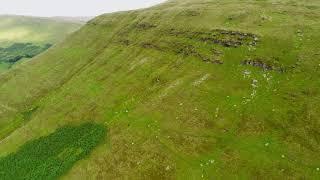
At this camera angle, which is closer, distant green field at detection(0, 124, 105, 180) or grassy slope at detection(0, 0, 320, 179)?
grassy slope at detection(0, 0, 320, 179)

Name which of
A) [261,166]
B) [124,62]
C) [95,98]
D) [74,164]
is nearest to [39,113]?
[95,98]

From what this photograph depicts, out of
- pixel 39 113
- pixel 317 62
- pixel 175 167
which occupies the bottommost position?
pixel 39 113

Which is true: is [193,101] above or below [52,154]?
above

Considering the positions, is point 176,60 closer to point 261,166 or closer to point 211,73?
point 211,73

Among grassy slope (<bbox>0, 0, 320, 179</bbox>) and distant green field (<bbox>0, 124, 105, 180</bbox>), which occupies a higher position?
grassy slope (<bbox>0, 0, 320, 179</bbox>)
